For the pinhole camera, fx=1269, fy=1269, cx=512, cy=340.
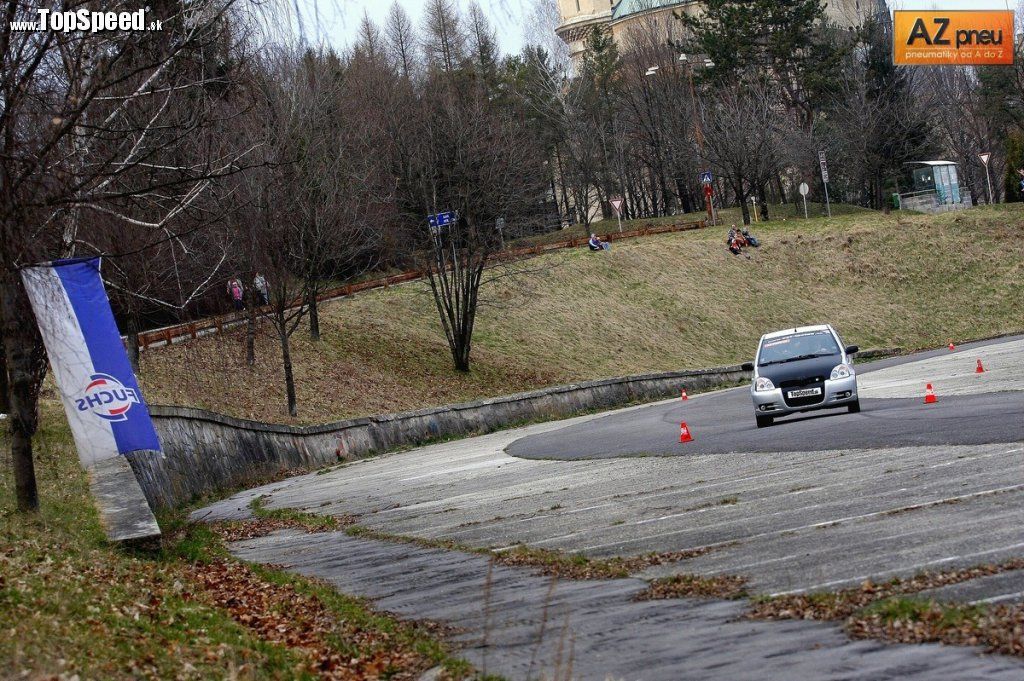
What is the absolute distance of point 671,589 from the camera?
919cm

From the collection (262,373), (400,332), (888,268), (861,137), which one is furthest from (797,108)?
(262,373)

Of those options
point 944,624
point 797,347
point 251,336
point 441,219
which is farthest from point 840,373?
point 441,219

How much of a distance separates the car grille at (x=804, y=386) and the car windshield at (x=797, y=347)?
0.70m

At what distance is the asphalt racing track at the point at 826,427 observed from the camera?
17266 millimetres

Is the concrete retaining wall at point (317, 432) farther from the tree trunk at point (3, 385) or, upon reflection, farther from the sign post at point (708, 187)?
the sign post at point (708, 187)

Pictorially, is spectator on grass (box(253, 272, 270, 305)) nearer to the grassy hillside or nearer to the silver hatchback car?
the grassy hillside

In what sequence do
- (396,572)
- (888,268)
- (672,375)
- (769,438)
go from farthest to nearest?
(888,268), (672,375), (769,438), (396,572)

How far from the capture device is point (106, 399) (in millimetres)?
16203

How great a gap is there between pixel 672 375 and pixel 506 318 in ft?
39.5

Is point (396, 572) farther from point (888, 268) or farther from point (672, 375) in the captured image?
point (888, 268)

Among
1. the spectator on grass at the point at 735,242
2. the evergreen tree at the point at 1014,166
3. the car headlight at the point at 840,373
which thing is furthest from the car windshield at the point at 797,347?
the evergreen tree at the point at 1014,166

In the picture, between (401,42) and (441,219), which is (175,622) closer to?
(441,219)

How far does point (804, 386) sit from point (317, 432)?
50.5 feet

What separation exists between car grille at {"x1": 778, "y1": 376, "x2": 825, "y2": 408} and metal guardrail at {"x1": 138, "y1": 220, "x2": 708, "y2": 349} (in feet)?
77.1
